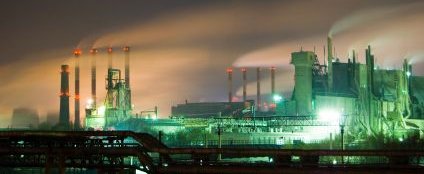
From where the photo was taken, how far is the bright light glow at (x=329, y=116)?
99.9m

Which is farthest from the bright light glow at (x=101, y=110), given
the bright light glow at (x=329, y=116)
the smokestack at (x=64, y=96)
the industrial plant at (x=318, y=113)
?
the bright light glow at (x=329, y=116)

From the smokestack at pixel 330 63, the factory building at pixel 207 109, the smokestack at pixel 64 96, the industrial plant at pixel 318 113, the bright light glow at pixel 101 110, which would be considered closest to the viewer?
the industrial plant at pixel 318 113

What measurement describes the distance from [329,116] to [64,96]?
62.0m

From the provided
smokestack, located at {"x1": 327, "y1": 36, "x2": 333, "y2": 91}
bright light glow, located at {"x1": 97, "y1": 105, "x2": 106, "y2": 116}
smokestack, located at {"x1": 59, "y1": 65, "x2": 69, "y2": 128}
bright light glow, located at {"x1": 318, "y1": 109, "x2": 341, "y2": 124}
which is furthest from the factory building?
bright light glow, located at {"x1": 318, "y1": 109, "x2": 341, "y2": 124}

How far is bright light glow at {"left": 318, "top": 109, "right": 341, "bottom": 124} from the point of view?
328 ft

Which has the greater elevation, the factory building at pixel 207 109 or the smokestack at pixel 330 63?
the smokestack at pixel 330 63

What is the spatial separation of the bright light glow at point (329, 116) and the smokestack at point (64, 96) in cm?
5819

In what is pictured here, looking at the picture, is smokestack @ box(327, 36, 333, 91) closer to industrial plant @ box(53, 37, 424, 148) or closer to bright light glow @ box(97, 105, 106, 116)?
industrial plant @ box(53, 37, 424, 148)

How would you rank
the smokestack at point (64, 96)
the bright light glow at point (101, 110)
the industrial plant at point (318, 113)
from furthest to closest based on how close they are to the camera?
1. the smokestack at point (64, 96)
2. the bright light glow at point (101, 110)
3. the industrial plant at point (318, 113)

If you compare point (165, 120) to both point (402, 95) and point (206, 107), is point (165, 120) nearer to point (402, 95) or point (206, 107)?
point (402, 95)

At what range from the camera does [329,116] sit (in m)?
102

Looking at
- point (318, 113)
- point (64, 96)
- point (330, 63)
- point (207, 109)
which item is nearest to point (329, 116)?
point (318, 113)

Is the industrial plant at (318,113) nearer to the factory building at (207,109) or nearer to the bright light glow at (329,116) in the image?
the bright light glow at (329,116)

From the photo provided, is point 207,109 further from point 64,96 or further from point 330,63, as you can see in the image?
point 330,63
